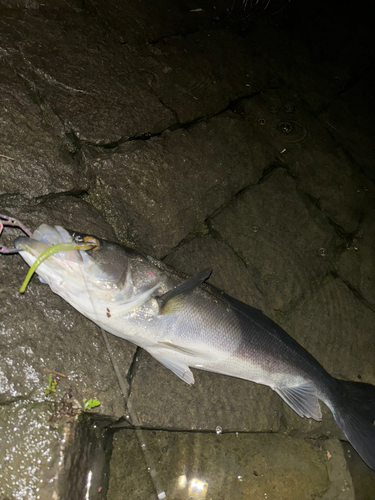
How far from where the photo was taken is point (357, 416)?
3617mm

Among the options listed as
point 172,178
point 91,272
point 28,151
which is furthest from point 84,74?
point 91,272

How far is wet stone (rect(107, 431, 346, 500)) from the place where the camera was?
3.20 m

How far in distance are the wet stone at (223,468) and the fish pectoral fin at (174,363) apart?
0.52 m

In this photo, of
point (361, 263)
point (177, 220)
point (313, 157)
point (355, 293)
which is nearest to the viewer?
point (177, 220)

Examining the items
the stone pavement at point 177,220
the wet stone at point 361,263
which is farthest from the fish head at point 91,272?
the wet stone at point 361,263

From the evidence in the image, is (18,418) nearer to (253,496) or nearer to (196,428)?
(196,428)

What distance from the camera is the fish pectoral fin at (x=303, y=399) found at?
11.6 ft

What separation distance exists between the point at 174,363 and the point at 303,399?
1238 mm

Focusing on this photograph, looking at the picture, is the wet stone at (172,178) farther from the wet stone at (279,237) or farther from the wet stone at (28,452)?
the wet stone at (28,452)

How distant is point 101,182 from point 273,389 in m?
2.40

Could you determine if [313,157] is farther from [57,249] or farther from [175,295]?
[57,249]

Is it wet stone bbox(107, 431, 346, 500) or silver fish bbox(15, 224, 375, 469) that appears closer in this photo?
silver fish bbox(15, 224, 375, 469)

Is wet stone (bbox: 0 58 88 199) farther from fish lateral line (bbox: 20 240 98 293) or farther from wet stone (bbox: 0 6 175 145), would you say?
fish lateral line (bbox: 20 240 98 293)

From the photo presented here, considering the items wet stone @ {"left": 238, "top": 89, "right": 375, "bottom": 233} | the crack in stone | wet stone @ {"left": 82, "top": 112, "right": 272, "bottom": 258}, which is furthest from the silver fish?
wet stone @ {"left": 238, "top": 89, "right": 375, "bottom": 233}
